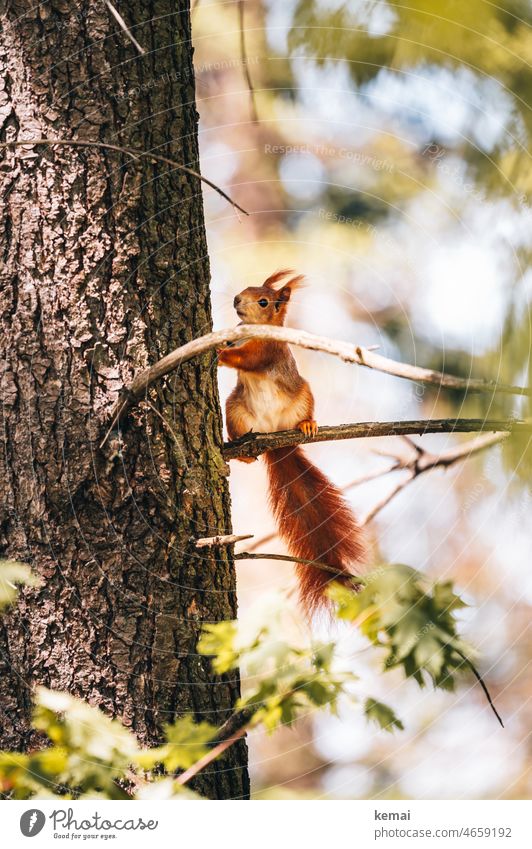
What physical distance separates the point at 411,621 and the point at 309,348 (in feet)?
1.00

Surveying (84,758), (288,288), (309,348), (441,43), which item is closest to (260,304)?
(288,288)

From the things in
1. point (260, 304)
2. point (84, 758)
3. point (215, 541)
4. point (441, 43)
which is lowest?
point (84, 758)

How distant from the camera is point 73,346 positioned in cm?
97

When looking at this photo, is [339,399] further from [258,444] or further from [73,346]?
[73,346]

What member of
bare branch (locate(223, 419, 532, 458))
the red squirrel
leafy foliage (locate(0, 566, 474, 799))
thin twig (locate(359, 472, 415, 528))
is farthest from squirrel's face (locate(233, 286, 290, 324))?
Answer: leafy foliage (locate(0, 566, 474, 799))

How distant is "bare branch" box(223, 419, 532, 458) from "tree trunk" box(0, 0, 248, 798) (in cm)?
13

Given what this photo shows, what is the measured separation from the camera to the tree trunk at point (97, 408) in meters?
0.95

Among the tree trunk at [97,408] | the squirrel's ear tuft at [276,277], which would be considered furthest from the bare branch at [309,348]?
the squirrel's ear tuft at [276,277]

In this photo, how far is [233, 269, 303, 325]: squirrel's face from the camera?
163 centimetres

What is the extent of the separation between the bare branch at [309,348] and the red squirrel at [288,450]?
1.45 ft

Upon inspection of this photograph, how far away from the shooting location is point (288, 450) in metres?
1.61

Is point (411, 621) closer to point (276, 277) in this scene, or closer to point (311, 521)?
point (311, 521)

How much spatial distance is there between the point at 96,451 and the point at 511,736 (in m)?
1.68
